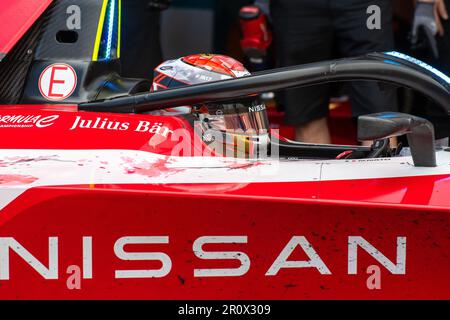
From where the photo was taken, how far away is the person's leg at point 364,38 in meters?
3.94

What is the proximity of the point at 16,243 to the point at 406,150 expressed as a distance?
4.55ft

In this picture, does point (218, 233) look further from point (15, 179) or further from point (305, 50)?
point (305, 50)

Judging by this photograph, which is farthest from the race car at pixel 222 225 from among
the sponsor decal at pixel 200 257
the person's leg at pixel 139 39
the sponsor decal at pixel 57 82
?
the person's leg at pixel 139 39

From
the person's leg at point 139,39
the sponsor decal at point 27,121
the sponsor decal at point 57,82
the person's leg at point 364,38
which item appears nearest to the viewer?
the sponsor decal at point 27,121

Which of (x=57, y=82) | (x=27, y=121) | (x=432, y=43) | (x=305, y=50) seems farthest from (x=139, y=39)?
(x=27, y=121)

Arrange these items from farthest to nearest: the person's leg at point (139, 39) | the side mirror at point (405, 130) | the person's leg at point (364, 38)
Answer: the person's leg at point (139, 39) → the person's leg at point (364, 38) → the side mirror at point (405, 130)

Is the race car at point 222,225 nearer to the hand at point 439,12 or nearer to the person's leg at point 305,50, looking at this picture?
the person's leg at point 305,50

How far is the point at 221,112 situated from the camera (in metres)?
2.76

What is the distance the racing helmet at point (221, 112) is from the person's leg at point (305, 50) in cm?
123

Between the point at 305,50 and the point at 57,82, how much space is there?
1.49 meters

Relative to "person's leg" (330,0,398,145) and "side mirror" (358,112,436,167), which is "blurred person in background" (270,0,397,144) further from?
"side mirror" (358,112,436,167)

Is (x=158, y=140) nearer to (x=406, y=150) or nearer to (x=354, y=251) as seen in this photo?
(x=354, y=251)

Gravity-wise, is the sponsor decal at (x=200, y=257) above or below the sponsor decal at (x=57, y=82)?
below

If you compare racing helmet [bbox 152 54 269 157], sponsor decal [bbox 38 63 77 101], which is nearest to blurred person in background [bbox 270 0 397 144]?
racing helmet [bbox 152 54 269 157]
